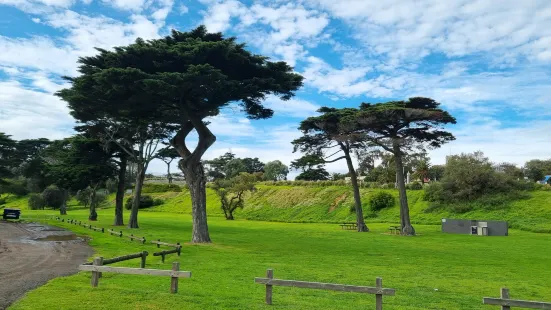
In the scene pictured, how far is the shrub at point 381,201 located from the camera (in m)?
49.1

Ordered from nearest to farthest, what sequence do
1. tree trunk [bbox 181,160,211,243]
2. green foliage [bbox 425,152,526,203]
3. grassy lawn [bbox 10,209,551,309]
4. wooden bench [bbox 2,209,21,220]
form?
grassy lawn [bbox 10,209,551,309] → tree trunk [bbox 181,160,211,243] → wooden bench [bbox 2,209,21,220] → green foliage [bbox 425,152,526,203]

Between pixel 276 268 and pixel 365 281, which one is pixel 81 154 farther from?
pixel 365 281

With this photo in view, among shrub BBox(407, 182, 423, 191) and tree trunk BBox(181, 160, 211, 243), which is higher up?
shrub BBox(407, 182, 423, 191)

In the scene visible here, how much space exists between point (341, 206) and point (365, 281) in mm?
40582

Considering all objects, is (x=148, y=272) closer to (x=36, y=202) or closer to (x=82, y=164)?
(x=82, y=164)

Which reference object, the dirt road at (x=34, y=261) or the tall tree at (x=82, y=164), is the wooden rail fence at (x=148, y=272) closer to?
the dirt road at (x=34, y=261)

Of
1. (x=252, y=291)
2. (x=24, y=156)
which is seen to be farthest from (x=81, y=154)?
(x=252, y=291)

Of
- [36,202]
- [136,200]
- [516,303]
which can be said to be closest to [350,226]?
[136,200]

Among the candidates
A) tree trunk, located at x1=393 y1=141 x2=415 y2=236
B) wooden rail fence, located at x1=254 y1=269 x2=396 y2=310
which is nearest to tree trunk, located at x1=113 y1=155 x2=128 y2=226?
tree trunk, located at x1=393 y1=141 x2=415 y2=236

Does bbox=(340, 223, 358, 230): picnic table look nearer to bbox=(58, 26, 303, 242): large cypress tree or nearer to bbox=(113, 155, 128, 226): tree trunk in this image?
bbox=(58, 26, 303, 242): large cypress tree

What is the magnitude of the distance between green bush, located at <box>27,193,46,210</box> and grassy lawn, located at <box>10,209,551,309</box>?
52598 millimetres

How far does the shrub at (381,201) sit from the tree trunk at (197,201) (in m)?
30.3

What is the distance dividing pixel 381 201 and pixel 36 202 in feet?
179

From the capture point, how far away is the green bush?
220 feet
